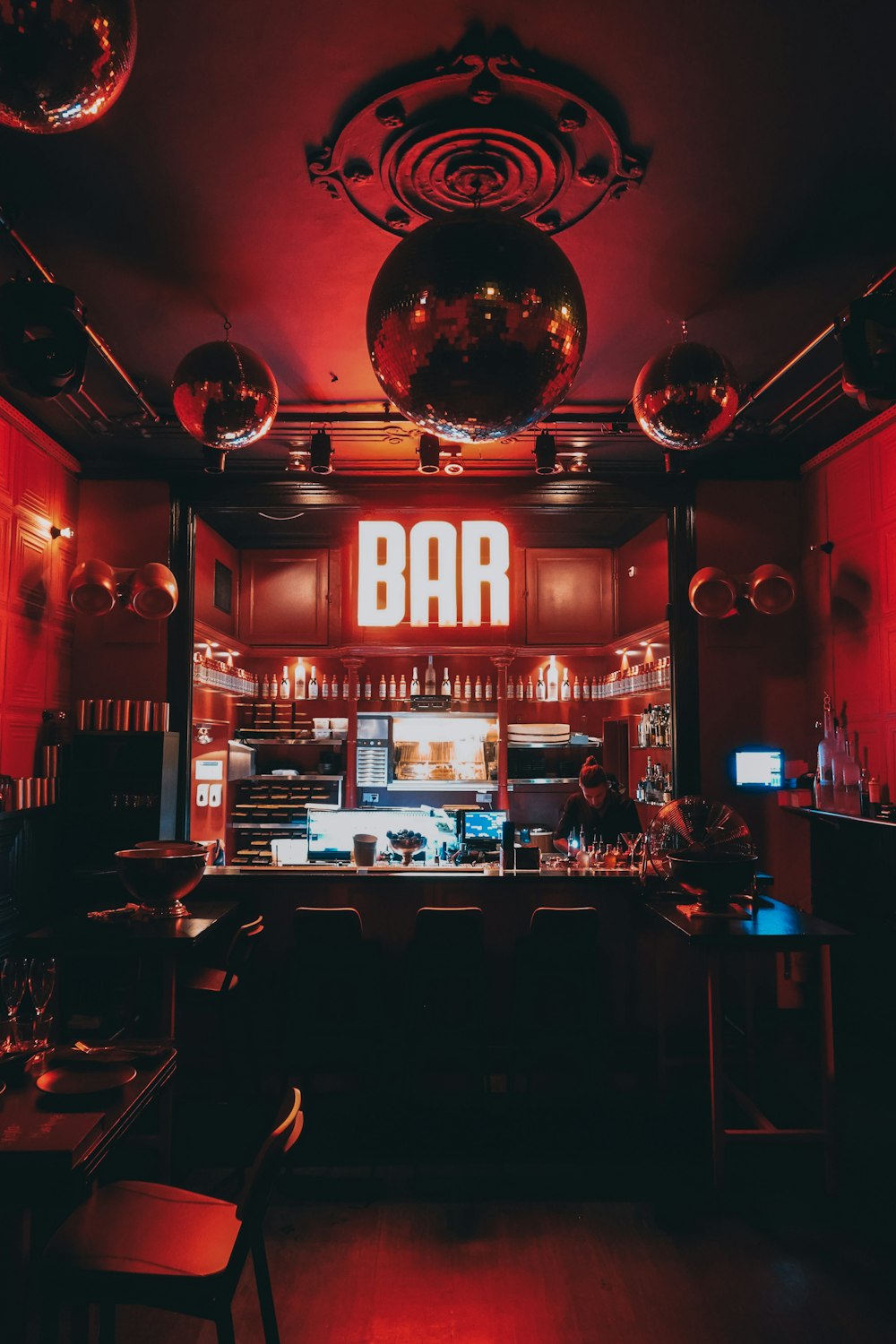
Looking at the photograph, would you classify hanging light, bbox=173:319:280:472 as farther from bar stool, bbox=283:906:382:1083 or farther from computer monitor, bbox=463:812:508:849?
computer monitor, bbox=463:812:508:849

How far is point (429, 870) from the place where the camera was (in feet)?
14.8

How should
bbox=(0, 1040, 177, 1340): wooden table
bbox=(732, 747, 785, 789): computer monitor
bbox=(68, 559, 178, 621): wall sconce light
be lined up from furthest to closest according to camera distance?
bbox=(732, 747, 785, 789): computer monitor → bbox=(68, 559, 178, 621): wall sconce light → bbox=(0, 1040, 177, 1340): wooden table

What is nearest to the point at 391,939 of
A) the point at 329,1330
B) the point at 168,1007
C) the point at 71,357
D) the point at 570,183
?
the point at 168,1007

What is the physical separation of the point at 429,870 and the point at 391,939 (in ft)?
1.36

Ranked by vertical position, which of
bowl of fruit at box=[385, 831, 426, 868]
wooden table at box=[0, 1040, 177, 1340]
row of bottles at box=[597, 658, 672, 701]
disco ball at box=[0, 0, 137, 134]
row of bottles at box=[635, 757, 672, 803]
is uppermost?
disco ball at box=[0, 0, 137, 134]

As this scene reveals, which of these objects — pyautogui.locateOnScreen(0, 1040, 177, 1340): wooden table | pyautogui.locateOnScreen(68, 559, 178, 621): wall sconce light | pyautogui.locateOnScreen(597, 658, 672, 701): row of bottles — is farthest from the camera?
pyautogui.locateOnScreen(597, 658, 672, 701): row of bottles

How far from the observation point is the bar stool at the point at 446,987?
3.86 metres

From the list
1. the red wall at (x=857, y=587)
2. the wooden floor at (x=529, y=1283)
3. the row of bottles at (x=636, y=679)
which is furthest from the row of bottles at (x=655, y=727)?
the wooden floor at (x=529, y=1283)

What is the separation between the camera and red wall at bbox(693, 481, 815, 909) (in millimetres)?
5754

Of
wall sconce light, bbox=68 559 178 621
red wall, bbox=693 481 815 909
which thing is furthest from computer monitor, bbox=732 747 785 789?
wall sconce light, bbox=68 559 178 621

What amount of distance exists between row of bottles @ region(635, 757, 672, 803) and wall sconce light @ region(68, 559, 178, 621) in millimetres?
4222

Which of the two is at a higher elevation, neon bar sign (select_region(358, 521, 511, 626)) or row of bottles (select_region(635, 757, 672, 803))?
neon bar sign (select_region(358, 521, 511, 626))

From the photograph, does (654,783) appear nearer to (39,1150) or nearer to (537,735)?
(537,735)

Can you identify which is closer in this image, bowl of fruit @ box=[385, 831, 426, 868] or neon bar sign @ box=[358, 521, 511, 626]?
bowl of fruit @ box=[385, 831, 426, 868]
